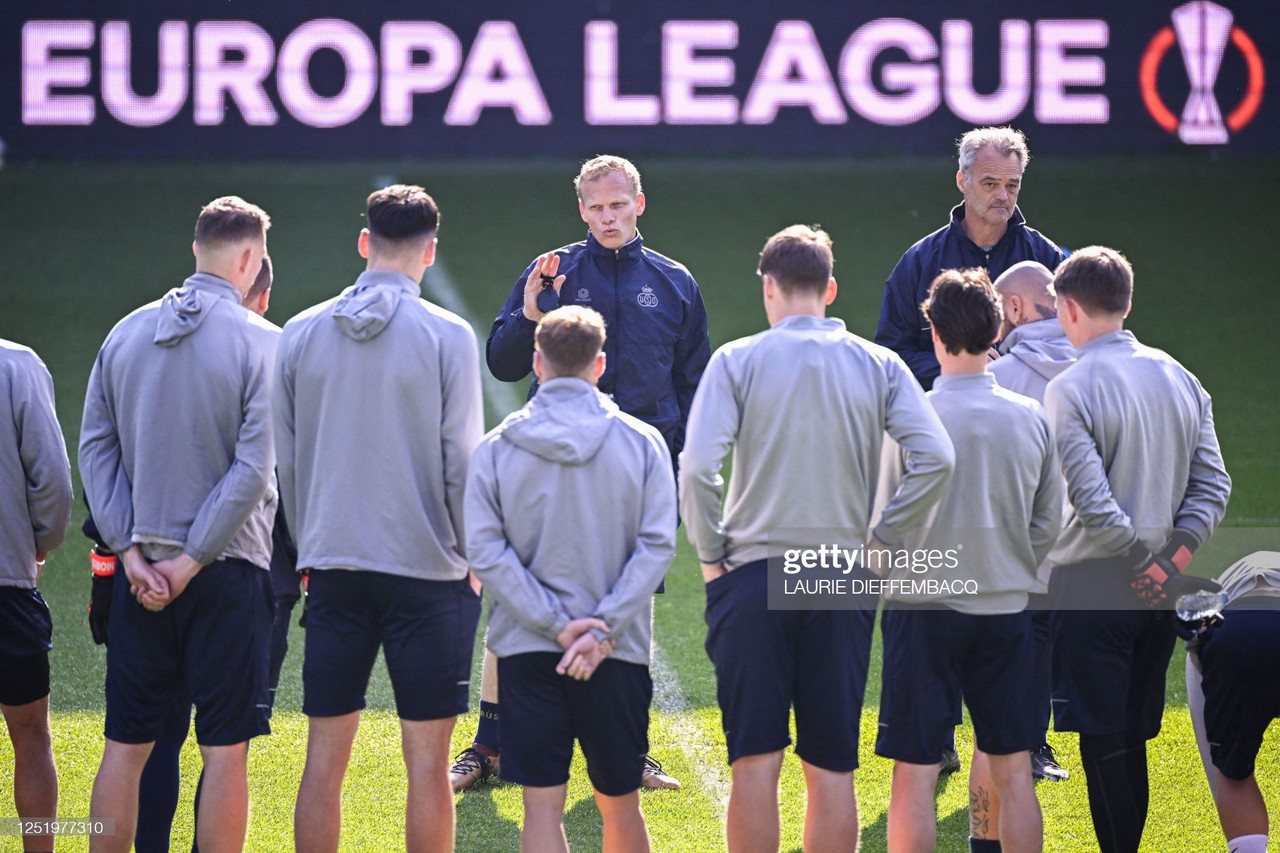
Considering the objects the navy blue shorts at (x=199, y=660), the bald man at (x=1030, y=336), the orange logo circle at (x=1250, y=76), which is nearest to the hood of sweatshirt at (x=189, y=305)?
the navy blue shorts at (x=199, y=660)

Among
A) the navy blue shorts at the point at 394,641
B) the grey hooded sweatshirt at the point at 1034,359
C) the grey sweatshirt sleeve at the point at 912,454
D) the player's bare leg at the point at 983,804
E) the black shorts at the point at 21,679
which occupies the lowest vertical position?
the player's bare leg at the point at 983,804

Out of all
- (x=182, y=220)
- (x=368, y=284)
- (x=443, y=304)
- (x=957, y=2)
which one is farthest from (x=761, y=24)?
(x=368, y=284)

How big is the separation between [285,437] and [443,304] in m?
8.18

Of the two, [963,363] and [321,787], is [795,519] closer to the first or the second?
[963,363]

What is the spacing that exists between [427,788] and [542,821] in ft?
1.21

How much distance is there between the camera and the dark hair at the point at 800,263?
13.6ft

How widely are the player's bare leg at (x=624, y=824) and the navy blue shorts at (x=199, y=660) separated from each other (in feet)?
3.23

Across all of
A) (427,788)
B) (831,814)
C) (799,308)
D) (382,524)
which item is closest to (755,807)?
(831,814)

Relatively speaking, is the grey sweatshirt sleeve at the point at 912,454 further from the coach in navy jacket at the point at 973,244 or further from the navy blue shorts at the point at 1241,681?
the coach in navy jacket at the point at 973,244

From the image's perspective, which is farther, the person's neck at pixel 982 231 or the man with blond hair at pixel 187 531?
the person's neck at pixel 982 231

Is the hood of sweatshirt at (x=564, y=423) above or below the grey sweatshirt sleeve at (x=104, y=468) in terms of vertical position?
above

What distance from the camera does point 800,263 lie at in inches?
163

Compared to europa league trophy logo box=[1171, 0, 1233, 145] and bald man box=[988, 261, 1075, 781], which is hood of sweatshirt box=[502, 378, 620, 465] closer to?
bald man box=[988, 261, 1075, 781]

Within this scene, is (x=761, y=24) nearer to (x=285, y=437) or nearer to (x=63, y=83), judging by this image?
(x=63, y=83)
